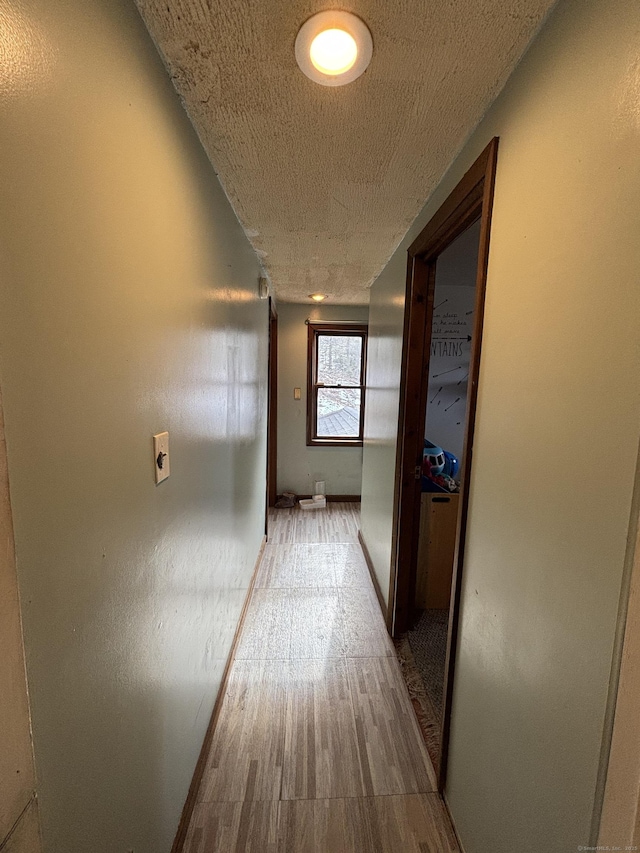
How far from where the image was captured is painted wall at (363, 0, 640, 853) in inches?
24.2

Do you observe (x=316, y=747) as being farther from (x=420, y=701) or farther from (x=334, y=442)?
(x=334, y=442)

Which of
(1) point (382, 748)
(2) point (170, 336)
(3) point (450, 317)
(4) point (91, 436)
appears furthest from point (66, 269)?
(3) point (450, 317)

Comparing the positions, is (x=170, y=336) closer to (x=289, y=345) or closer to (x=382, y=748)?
(x=382, y=748)

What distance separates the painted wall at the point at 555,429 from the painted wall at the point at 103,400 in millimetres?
906

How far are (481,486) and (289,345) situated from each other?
→ 347 cm

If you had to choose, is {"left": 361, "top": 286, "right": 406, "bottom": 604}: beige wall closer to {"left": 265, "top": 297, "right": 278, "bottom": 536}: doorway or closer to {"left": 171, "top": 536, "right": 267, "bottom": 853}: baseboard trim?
{"left": 171, "top": 536, "right": 267, "bottom": 853}: baseboard trim

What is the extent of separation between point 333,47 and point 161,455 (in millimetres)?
1075

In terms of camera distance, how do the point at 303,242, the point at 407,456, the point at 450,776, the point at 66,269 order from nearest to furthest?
1. the point at 66,269
2. the point at 450,776
3. the point at 407,456
4. the point at 303,242

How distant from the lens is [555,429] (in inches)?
30.1

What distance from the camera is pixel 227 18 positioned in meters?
0.81

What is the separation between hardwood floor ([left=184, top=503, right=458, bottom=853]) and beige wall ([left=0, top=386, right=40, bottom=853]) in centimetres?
117

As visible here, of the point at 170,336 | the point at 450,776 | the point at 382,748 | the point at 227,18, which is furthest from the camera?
the point at 382,748

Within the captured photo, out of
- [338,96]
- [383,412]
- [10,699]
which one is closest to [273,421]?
[383,412]

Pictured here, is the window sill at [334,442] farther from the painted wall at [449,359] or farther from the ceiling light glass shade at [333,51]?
the ceiling light glass shade at [333,51]
